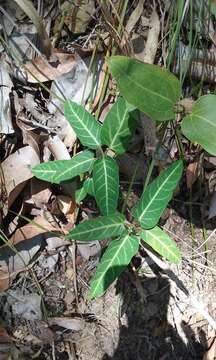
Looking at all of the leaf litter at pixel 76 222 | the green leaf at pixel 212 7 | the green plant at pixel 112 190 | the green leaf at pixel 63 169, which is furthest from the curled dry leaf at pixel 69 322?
the green leaf at pixel 212 7

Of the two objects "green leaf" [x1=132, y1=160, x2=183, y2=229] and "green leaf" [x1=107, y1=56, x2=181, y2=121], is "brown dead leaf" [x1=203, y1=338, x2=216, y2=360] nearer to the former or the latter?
"green leaf" [x1=132, y1=160, x2=183, y2=229]

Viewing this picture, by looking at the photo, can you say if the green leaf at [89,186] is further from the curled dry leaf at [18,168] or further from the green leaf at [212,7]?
the green leaf at [212,7]

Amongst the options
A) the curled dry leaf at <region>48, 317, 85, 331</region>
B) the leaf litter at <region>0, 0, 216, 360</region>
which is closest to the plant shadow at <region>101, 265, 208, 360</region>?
the leaf litter at <region>0, 0, 216, 360</region>

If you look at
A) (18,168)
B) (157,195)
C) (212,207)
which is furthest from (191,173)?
(18,168)

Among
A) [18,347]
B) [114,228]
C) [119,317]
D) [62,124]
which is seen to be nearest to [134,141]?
[62,124]

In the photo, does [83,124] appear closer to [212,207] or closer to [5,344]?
[212,207]

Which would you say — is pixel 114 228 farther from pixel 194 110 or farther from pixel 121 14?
pixel 121 14

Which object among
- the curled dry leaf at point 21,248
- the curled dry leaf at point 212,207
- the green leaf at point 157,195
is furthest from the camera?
the curled dry leaf at point 212,207
